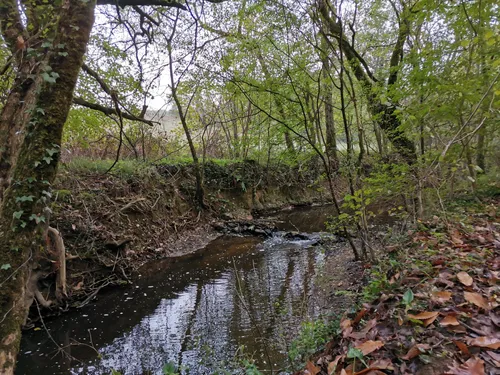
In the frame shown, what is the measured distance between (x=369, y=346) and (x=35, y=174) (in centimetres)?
302

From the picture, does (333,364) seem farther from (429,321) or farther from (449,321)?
(449,321)

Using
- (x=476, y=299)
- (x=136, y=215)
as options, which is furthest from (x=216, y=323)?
(x=136, y=215)

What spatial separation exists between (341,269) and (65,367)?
4.62 metres

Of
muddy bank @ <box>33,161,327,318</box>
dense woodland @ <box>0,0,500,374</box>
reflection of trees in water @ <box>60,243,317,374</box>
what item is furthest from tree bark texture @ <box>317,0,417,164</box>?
reflection of trees in water @ <box>60,243,317,374</box>

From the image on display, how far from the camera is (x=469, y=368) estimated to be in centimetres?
151

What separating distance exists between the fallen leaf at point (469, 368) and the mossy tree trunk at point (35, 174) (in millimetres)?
2908

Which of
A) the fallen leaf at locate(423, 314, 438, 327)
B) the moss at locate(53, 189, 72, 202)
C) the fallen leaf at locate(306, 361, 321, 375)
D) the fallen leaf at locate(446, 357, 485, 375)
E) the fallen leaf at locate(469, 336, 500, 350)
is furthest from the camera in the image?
the moss at locate(53, 189, 72, 202)

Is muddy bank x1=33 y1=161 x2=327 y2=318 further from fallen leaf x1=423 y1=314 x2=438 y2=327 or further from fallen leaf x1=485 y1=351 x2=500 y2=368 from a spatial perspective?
fallen leaf x1=485 y1=351 x2=500 y2=368

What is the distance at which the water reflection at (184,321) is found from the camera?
11.3 feet

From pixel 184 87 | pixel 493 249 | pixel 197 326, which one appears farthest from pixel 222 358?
pixel 184 87

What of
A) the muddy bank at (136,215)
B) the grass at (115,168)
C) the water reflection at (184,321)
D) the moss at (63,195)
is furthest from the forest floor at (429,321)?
the grass at (115,168)

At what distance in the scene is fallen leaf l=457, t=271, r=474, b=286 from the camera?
2.34 meters

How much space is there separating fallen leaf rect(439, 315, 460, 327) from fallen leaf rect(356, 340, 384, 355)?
1.40 feet

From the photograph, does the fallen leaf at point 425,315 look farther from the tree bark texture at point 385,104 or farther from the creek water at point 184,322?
the tree bark texture at point 385,104
